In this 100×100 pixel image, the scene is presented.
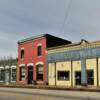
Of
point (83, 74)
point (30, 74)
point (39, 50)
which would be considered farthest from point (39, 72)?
point (83, 74)

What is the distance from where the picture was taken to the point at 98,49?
3684 cm

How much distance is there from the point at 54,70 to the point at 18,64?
1044 centimetres

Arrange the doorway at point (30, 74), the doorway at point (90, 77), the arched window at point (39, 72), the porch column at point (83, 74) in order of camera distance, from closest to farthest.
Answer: the doorway at point (90, 77) < the porch column at point (83, 74) < the arched window at point (39, 72) < the doorway at point (30, 74)

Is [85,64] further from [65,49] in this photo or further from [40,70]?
[40,70]

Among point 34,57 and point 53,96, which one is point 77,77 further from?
point 53,96

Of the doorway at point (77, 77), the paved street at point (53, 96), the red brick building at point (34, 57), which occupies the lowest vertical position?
the paved street at point (53, 96)

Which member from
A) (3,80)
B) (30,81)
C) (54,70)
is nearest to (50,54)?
(54,70)

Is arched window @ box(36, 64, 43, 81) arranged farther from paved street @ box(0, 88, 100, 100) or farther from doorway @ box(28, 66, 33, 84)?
paved street @ box(0, 88, 100, 100)

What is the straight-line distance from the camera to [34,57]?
48094mm

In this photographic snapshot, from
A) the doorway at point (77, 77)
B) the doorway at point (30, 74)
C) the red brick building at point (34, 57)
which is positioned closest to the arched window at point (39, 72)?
the red brick building at point (34, 57)

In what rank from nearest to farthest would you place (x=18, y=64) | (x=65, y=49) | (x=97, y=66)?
(x=97, y=66) → (x=65, y=49) → (x=18, y=64)

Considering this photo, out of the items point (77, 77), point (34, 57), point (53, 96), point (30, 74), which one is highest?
point (34, 57)

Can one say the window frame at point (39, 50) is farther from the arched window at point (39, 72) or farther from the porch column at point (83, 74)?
the porch column at point (83, 74)

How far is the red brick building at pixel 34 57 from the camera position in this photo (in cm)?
4619
